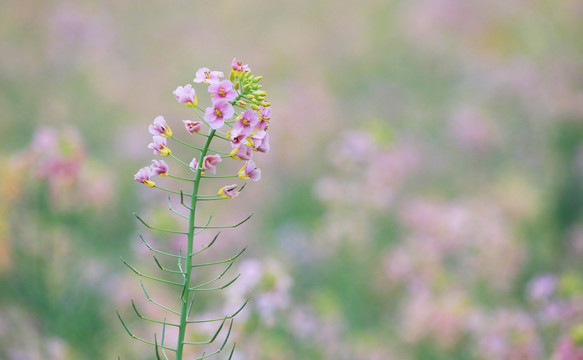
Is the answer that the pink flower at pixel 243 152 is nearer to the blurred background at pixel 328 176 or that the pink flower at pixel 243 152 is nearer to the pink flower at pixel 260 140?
the pink flower at pixel 260 140

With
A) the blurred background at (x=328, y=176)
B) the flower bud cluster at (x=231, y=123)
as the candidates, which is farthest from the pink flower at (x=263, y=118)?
the blurred background at (x=328, y=176)

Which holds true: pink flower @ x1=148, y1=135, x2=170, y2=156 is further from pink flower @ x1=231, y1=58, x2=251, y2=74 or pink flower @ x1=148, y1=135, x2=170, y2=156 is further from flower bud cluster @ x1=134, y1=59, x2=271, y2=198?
pink flower @ x1=231, y1=58, x2=251, y2=74

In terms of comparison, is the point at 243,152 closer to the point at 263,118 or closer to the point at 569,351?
the point at 263,118

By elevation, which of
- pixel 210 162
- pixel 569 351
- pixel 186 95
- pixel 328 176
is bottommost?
pixel 569 351

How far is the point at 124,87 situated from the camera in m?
4.19

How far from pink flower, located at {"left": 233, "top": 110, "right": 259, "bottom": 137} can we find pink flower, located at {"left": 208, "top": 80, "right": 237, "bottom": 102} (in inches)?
1.7

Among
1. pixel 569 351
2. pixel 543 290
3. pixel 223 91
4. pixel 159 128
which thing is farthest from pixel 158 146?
pixel 543 290

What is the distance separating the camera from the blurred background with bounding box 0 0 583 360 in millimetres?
1878

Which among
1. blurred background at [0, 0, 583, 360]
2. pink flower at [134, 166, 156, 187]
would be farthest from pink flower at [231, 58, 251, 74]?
blurred background at [0, 0, 583, 360]

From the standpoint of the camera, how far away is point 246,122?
78 centimetres

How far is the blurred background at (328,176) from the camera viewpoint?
1878 mm

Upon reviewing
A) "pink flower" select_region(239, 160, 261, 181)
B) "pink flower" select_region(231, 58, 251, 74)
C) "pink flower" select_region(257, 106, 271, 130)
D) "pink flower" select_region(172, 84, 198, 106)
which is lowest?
"pink flower" select_region(239, 160, 261, 181)

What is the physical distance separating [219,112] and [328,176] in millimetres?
2876

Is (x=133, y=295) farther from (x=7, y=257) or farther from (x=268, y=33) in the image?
(x=268, y=33)
